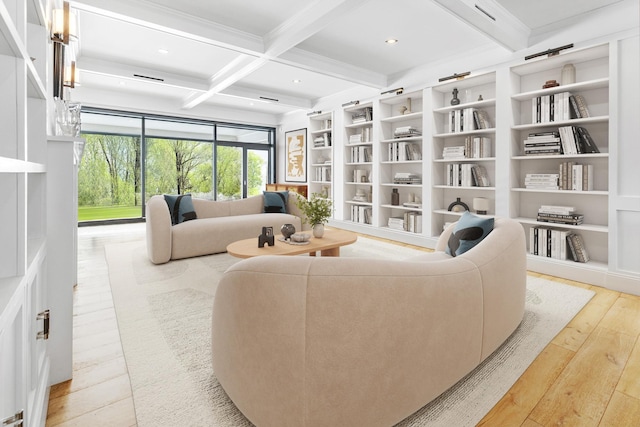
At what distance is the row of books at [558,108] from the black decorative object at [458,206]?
1334mm

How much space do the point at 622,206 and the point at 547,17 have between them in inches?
80.3

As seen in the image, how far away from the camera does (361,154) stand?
241 inches

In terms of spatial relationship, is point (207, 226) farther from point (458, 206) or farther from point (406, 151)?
point (458, 206)

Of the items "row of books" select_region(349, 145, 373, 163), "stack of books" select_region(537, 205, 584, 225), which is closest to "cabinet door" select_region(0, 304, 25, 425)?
"stack of books" select_region(537, 205, 584, 225)

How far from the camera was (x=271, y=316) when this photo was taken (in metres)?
1.11

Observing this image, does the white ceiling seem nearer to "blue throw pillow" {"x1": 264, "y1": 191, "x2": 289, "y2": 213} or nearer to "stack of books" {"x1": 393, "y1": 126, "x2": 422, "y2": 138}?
"stack of books" {"x1": 393, "y1": 126, "x2": 422, "y2": 138}

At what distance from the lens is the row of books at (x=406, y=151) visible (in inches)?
207

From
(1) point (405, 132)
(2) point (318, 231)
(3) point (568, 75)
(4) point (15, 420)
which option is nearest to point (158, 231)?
(2) point (318, 231)

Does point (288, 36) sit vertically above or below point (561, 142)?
above

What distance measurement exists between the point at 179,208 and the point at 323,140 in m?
3.71

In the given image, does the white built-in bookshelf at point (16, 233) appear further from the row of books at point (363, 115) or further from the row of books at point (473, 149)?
the row of books at point (363, 115)

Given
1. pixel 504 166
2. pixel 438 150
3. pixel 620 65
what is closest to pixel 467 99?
pixel 438 150

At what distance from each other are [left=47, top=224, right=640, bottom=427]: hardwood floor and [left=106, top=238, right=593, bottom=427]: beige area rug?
0.06m

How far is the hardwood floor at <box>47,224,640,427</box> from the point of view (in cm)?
139
